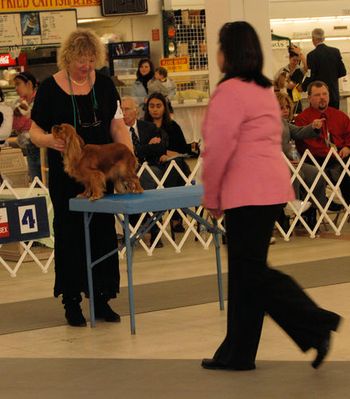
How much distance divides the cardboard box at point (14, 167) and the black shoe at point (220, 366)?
5004 millimetres

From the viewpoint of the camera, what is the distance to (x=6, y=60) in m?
15.7

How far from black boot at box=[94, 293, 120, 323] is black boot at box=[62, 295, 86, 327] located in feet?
0.34

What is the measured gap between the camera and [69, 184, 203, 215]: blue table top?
5.57 meters

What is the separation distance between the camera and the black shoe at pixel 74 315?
19.9 ft

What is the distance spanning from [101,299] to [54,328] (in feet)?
1.00

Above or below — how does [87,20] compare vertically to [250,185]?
above

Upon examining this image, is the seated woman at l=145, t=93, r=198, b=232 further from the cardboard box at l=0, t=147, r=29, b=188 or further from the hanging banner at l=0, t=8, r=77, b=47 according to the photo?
the hanging banner at l=0, t=8, r=77, b=47

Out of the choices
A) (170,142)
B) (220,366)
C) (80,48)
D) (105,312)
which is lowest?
(105,312)

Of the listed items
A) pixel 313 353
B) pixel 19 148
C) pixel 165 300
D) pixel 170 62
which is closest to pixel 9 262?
pixel 19 148

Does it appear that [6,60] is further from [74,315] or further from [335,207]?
[74,315]

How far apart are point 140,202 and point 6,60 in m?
10.6

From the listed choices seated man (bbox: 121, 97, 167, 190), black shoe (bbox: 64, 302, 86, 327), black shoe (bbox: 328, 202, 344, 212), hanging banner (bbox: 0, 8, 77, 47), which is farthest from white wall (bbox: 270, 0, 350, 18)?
black shoe (bbox: 64, 302, 86, 327)

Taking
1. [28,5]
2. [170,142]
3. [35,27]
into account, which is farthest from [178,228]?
[28,5]

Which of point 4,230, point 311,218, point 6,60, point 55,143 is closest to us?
point 55,143
